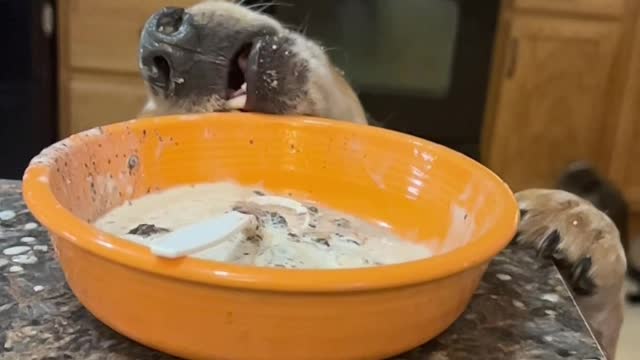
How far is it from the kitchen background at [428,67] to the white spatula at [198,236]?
7.01 feet

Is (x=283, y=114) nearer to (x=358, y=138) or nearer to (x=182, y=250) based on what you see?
(x=358, y=138)

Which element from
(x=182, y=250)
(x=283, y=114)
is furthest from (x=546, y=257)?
(x=182, y=250)

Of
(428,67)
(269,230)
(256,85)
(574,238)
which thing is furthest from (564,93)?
(269,230)

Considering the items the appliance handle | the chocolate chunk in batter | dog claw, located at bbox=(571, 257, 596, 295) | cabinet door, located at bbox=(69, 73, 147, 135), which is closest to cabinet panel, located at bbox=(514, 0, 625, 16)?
the appliance handle

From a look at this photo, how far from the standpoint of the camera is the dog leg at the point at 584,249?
0.92 metres

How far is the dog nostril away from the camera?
3.13 ft

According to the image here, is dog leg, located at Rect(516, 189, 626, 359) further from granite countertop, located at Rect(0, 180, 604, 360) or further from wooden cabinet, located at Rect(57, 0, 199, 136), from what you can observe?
wooden cabinet, located at Rect(57, 0, 199, 136)

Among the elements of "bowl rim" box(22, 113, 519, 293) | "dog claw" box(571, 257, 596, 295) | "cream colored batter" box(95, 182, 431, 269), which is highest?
"bowl rim" box(22, 113, 519, 293)

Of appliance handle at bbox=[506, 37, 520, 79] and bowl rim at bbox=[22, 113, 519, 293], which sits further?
appliance handle at bbox=[506, 37, 520, 79]

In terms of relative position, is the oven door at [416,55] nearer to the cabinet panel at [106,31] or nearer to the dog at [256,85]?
the cabinet panel at [106,31]

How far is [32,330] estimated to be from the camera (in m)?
0.64

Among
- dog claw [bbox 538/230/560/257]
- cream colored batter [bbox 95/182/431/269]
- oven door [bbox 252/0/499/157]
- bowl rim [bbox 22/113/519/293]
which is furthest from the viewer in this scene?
oven door [bbox 252/0/499/157]

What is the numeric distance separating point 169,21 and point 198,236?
432 millimetres

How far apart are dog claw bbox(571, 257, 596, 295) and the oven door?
1.93 meters
